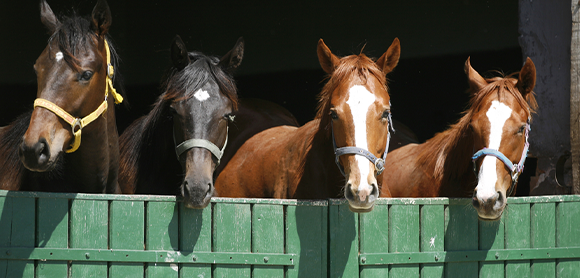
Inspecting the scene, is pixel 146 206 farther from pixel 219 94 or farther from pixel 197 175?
pixel 219 94

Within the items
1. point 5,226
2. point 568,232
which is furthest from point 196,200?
point 568,232

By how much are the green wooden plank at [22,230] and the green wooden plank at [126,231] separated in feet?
1.25

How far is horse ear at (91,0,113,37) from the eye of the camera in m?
2.73

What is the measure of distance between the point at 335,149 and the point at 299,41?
14.2ft

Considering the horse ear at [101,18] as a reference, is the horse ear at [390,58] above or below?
below

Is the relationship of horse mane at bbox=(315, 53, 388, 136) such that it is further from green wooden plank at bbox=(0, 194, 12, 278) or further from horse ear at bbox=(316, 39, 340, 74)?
green wooden plank at bbox=(0, 194, 12, 278)

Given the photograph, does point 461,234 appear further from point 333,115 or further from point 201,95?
point 201,95

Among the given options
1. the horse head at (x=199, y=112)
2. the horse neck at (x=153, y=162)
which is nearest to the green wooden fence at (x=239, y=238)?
the horse head at (x=199, y=112)

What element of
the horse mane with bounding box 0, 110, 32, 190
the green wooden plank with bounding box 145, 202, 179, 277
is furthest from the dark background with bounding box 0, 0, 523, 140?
the green wooden plank with bounding box 145, 202, 179, 277

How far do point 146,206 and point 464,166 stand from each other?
1.93m

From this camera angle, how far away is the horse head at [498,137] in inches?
101

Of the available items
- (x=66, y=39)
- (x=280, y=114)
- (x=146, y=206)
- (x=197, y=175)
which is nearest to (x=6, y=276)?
(x=146, y=206)

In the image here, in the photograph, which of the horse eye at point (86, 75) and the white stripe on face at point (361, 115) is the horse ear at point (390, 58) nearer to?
the white stripe on face at point (361, 115)

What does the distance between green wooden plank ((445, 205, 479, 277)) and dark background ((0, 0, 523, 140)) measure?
3496 millimetres
